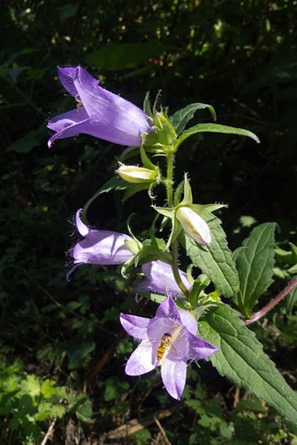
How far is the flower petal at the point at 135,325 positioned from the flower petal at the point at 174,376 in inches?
4.3

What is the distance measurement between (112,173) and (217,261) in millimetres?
1810

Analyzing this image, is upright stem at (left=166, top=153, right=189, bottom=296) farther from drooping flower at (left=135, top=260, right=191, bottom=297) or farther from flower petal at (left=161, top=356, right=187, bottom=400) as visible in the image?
flower petal at (left=161, top=356, right=187, bottom=400)

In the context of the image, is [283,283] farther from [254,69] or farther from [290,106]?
[254,69]

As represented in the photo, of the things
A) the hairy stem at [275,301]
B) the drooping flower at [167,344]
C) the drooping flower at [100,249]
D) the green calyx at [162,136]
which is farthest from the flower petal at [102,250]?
the hairy stem at [275,301]

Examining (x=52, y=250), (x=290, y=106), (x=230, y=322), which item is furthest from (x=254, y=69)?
(x=230, y=322)

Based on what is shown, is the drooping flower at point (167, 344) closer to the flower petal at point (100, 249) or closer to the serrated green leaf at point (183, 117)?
the flower petal at point (100, 249)

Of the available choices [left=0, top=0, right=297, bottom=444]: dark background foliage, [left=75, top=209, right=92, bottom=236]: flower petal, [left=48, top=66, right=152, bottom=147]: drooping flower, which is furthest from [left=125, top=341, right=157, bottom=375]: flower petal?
[left=0, top=0, right=297, bottom=444]: dark background foliage

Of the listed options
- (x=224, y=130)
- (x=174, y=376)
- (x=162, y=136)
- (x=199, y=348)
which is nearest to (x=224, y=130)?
(x=224, y=130)

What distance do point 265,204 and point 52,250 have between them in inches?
62.3

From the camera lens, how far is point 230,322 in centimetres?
167

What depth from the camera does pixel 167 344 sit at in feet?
5.24

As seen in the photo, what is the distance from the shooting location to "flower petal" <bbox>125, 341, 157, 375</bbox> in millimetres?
1526

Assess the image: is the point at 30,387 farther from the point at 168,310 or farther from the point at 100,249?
the point at 168,310

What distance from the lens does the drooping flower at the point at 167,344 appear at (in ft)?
4.77
